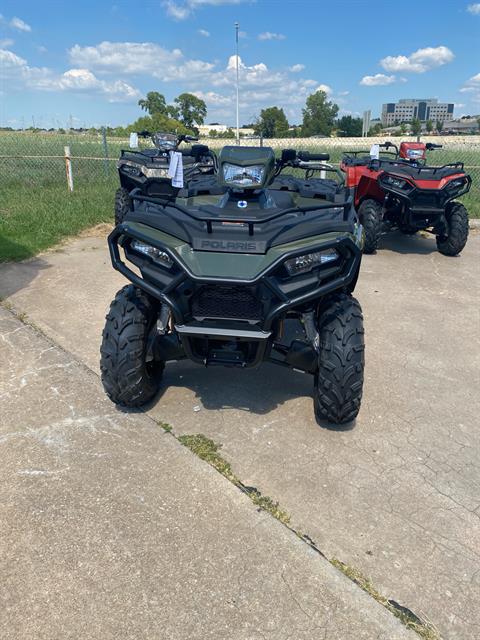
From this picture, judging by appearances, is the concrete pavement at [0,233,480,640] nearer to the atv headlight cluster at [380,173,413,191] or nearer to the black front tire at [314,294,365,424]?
the black front tire at [314,294,365,424]

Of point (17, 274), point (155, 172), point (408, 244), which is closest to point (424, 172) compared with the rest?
point (408, 244)

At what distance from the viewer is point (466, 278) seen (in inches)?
257

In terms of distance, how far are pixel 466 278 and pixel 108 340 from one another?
501 centimetres

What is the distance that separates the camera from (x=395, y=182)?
23.3 feet

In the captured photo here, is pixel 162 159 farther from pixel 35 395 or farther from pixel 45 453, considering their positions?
pixel 45 453

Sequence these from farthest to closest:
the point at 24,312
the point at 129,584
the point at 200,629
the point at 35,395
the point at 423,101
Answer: the point at 423,101 → the point at 24,312 → the point at 35,395 → the point at 129,584 → the point at 200,629

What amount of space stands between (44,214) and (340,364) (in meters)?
7.38

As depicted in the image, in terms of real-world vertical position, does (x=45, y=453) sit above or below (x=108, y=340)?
below

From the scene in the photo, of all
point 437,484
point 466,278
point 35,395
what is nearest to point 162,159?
point 466,278

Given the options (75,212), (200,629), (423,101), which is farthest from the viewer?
(423,101)

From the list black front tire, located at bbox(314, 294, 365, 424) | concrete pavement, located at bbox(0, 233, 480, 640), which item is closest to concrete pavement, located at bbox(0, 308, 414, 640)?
concrete pavement, located at bbox(0, 233, 480, 640)

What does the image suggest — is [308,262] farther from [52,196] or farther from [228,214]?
[52,196]

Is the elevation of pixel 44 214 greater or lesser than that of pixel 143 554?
greater

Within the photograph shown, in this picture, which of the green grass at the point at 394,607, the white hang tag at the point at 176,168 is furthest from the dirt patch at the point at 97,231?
the green grass at the point at 394,607
